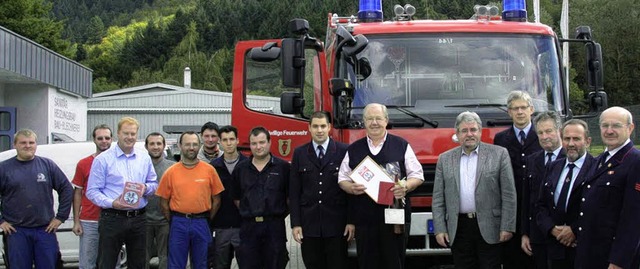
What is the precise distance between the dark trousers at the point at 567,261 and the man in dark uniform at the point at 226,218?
10.1 ft

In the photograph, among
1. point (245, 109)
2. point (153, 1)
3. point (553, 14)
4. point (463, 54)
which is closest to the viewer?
point (463, 54)

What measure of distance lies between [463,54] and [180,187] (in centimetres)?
309

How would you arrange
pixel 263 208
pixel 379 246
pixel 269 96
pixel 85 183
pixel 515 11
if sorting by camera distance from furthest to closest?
1. pixel 269 96
2. pixel 515 11
3. pixel 85 183
4. pixel 263 208
5. pixel 379 246

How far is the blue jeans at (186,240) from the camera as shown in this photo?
7.77m

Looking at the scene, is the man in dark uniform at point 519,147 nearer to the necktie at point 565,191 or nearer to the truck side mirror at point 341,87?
the necktie at point 565,191

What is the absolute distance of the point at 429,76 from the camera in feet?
27.0

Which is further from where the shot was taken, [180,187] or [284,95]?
[284,95]

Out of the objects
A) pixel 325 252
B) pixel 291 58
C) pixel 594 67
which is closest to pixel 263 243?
pixel 325 252

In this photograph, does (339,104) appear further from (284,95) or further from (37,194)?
(37,194)

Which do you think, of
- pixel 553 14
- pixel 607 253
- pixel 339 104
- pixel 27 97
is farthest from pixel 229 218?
pixel 553 14

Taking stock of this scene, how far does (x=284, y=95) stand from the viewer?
857 cm

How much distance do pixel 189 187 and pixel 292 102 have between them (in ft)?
4.76

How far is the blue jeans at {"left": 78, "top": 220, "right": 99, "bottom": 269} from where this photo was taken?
323 inches

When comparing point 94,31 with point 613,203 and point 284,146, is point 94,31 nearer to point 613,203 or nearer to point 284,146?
point 284,146
